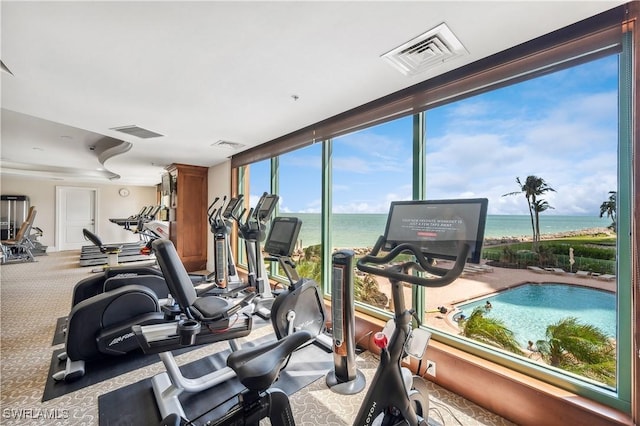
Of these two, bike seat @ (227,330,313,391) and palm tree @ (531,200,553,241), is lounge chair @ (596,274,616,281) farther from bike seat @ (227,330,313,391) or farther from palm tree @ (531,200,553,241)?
bike seat @ (227,330,313,391)

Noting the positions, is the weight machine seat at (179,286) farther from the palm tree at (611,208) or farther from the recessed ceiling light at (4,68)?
the palm tree at (611,208)

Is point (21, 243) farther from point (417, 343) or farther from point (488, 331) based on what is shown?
point (488, 331)

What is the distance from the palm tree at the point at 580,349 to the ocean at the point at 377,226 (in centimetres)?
61

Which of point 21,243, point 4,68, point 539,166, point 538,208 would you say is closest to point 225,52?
point 4,68

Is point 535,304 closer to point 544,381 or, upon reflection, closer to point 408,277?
point 544,381

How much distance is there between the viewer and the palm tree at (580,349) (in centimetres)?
157

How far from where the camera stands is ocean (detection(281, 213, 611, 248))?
5.67 feet

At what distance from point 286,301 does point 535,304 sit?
1.91 meters

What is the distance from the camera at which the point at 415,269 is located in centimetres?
137

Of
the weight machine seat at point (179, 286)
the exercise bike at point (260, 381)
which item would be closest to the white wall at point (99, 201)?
the weight machine seat at point (179, 286)

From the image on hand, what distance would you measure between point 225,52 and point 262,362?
193cm

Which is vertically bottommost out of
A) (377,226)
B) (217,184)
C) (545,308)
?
(545,308)

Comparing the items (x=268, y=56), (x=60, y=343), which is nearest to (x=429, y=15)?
(x=268, y=56)

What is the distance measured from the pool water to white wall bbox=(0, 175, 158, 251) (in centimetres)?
1241
